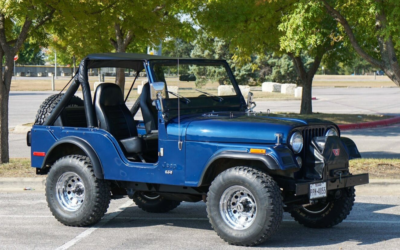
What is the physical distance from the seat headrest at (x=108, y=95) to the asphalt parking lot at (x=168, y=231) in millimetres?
1472

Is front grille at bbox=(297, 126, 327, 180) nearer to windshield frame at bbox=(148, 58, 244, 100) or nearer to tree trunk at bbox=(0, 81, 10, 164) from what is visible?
windshield frame at bbox=(148, 58, 244, 100)

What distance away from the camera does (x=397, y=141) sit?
16953mm

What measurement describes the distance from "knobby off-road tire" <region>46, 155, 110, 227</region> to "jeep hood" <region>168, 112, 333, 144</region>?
1.16 metres

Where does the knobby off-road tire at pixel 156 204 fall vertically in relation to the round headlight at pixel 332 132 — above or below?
below

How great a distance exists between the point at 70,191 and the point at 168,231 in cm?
128

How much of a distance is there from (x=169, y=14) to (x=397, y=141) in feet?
25.2

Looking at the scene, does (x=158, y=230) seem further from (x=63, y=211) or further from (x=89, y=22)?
(x=89, y=22)

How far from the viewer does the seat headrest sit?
302 inches

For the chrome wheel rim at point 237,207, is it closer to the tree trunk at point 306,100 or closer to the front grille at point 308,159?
the front grille at point 308,159

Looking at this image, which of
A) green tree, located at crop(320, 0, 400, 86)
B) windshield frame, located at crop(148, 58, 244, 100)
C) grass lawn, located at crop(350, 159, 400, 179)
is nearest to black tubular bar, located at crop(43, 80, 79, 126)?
windshield frame, located at crop(148, 58, 244, 100)

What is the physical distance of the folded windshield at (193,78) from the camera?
7.46 meters

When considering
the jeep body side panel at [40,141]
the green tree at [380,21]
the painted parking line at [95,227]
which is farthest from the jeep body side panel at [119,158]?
the green tree at [380,21]

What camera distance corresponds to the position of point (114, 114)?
7.79 m

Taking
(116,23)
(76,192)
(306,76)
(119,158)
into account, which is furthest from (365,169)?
(306,76)
